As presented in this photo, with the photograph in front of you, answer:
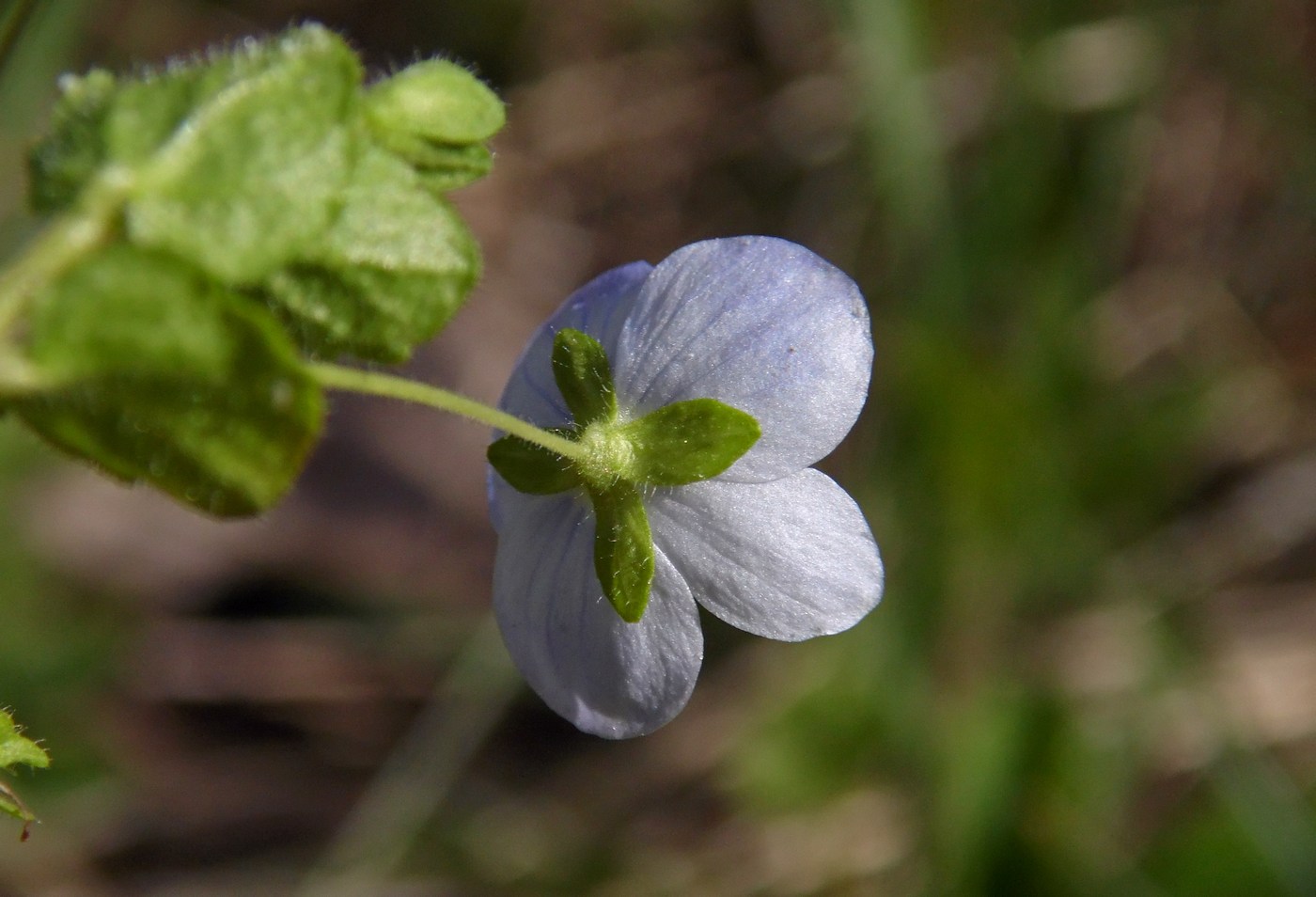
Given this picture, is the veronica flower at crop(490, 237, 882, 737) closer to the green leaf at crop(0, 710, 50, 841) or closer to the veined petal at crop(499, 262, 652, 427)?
the veined petal at crop(499, 262, 652, 427)

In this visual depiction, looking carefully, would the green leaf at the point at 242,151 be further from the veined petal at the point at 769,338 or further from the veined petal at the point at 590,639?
the veined petal at the point at 590,639

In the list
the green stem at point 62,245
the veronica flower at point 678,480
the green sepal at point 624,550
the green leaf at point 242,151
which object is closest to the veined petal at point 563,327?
the veronica flower at point 678,480

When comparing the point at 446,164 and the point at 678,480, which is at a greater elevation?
the point at 446,164

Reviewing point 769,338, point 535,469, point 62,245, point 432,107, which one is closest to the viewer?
point 62,245

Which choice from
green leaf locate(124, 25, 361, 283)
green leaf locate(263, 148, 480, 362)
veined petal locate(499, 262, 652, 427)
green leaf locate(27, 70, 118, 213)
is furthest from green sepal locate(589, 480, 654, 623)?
green leaf locate(27, 70, 118, 213)

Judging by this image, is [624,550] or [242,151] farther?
[624,550]

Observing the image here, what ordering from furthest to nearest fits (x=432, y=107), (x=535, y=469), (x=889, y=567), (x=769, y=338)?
(x=889, y=567)
(x=535, y=469)
(x=769, y=338)
(x=432, y=107)

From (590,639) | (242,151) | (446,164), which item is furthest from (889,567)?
(242,151)

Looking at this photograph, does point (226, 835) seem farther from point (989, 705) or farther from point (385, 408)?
point (989, 705)

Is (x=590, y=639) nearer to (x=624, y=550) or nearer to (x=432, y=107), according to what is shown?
(x=624, y=550)
